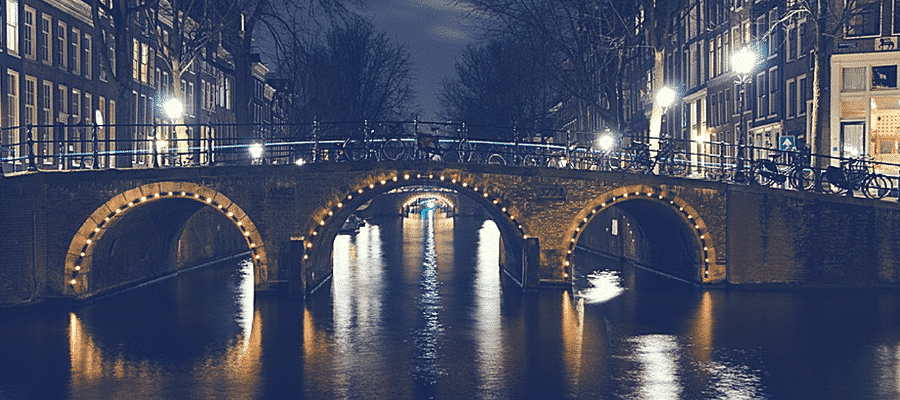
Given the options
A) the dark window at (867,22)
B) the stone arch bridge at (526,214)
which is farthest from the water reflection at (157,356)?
the dark window at (867,22)

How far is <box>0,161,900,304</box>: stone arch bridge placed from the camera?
90.9ft

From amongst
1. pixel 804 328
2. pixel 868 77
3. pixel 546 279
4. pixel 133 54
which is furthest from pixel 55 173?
pixel 868 77

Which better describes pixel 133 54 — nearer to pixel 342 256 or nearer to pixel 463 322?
pixel 342 256

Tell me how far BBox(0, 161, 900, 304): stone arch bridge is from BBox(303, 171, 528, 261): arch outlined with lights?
0.10 ft

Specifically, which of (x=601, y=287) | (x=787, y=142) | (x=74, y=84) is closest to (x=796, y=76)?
(x=787, y=142)

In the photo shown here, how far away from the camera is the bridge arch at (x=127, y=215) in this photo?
88.6ft

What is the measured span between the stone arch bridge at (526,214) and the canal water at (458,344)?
38.1 inches

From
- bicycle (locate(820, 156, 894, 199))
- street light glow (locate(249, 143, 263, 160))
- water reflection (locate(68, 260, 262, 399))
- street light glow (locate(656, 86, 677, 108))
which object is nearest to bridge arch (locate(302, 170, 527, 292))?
street light glow (locate(249, 143, 263, 160))

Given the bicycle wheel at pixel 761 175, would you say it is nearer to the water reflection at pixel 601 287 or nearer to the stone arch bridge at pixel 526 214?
the stone arch bridge at pixel 526 214

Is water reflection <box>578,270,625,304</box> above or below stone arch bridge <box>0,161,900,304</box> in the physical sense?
below

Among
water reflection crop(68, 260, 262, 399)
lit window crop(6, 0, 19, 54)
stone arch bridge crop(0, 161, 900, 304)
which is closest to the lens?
water reflection crop(68, 260, 262, 399)

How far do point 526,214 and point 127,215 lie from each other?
10.2 m

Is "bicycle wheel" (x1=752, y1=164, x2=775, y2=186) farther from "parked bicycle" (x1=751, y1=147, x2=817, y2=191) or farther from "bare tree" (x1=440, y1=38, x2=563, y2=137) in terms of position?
"bare tree" (x1=440, y1=38, x2=563, y2=137)

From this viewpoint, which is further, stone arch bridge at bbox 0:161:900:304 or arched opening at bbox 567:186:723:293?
arched opening at bbox 567:186:723:293
